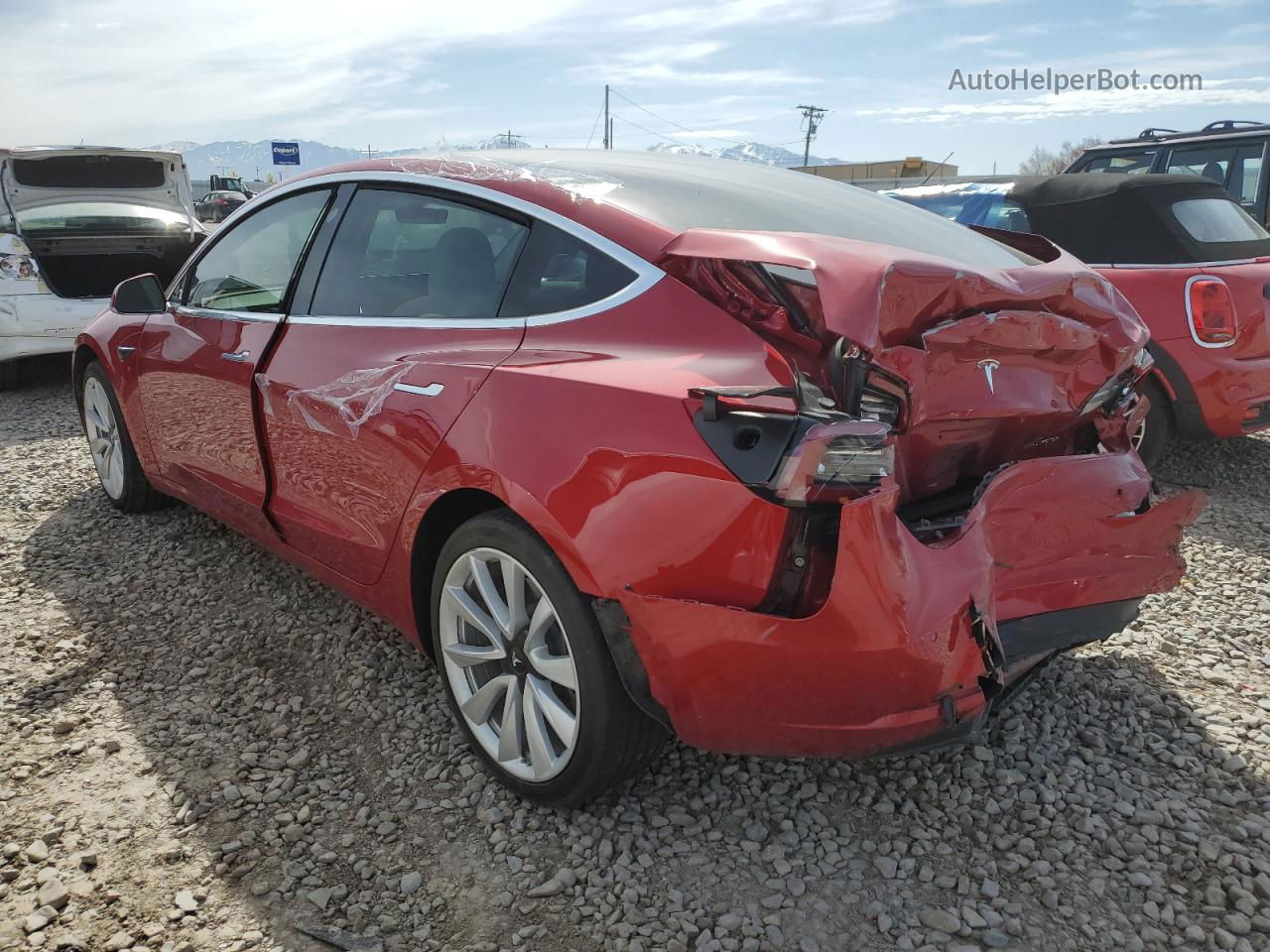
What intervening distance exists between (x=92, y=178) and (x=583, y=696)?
7.85 metres

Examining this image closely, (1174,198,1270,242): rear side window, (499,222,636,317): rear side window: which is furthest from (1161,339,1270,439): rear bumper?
(499,222,636,317): rear side window

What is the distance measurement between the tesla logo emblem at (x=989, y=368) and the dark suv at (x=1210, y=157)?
6406mm

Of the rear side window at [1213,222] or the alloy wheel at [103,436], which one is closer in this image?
the alloy wheel at [103,436]

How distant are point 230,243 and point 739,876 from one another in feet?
9.51

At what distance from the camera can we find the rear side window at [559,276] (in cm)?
223

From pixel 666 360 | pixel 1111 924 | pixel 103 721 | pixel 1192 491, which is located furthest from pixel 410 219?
pixel 1111 924

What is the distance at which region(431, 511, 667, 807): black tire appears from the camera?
6.87 ft

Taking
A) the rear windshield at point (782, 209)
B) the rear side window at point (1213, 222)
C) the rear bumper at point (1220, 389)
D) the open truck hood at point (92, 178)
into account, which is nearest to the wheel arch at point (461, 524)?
the rear windshield at point (782, 209)

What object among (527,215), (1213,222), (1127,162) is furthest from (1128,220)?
(527,215)

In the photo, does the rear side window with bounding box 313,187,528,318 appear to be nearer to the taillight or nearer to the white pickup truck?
the taillight

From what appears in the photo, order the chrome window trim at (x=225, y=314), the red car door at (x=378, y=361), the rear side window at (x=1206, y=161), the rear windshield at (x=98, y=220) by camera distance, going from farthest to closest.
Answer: the rear side window at (x=1206, y=161) < the rear windshield at (x=98, y=220) < the chrome window trim at (x=225, y=314) < the red car door at (x=378, y=361)

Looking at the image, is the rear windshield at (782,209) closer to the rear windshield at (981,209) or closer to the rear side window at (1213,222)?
the rear side window at (1213,222)

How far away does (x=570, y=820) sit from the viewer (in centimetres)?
236

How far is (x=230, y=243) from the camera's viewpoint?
361cm
